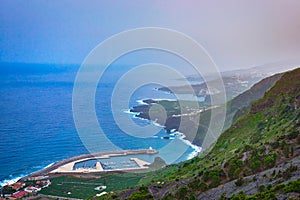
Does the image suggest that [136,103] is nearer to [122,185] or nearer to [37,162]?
[37,162]

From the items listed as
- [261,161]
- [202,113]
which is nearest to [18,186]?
[261,161]

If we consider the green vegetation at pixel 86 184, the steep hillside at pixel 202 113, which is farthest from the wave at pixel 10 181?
the steep hillside at pixel 202 113

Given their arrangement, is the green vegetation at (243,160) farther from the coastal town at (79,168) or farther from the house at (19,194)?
the house at (19,194)

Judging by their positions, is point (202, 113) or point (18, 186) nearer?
point (18, 186)

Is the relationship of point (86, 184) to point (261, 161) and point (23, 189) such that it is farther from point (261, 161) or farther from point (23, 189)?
point (261, 161)

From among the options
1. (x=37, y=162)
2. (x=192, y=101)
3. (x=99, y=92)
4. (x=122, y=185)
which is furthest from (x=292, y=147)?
(x=99, y=92)

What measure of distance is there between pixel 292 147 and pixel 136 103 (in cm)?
7444

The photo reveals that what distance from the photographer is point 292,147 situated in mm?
12656

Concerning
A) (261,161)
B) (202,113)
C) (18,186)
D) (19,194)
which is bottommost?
(261,161)

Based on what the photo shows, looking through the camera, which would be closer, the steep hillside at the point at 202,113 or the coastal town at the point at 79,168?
the coastal town at the point at 79,168

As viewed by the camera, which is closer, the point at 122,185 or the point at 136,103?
the point at 122,185

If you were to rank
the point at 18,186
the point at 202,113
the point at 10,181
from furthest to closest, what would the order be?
the point at 202,113 < the point at 10,181 < the point at 18,186

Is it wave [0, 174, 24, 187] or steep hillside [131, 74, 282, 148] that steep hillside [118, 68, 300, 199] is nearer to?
steep hillside [131, 74, 282, 148]

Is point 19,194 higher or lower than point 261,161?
higher
